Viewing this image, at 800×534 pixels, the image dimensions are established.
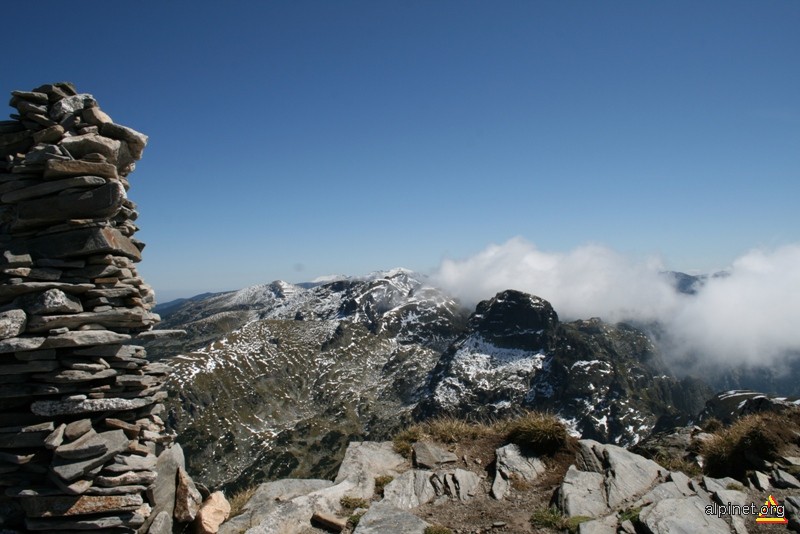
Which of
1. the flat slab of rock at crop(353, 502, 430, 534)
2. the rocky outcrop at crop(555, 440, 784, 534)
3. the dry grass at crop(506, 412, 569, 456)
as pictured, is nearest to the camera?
the rocky outcrop at crop(555, 440, 784, 534)

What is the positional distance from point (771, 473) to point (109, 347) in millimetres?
22831

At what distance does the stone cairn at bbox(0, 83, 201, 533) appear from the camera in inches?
464

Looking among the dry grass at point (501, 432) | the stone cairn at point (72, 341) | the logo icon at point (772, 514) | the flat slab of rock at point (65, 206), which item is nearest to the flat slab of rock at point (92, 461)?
the stone cairn at point (72, 341)

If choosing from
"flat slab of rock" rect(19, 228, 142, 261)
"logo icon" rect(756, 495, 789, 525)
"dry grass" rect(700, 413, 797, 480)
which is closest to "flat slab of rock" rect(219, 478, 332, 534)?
"flat slab of rock" rect(19, 228, 142, 261)

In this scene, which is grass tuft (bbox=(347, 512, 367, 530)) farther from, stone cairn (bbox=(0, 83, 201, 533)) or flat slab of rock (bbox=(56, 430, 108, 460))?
flat slab of rock (bbox=(56, 430, 108, 460))

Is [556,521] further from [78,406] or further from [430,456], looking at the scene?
[78,406]

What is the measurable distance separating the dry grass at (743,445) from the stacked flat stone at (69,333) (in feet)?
66.9

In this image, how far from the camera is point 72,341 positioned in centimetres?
1234

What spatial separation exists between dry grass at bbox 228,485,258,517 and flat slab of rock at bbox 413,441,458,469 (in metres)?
6.58

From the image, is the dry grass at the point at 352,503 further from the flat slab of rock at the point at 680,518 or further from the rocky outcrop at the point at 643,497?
the flat slab of rock at the point at 680,518

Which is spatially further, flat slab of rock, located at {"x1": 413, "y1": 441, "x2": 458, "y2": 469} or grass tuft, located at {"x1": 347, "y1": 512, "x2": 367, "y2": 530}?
flat slab of rock, located at {"x1": 413, "y1": 441, "x2": 458, "y2": 469}

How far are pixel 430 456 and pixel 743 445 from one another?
12362 mm

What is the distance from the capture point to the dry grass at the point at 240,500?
14.8 meters

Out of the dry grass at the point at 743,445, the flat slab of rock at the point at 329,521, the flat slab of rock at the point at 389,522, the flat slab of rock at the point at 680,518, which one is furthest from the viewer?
the dry grass at the point at 743,445
